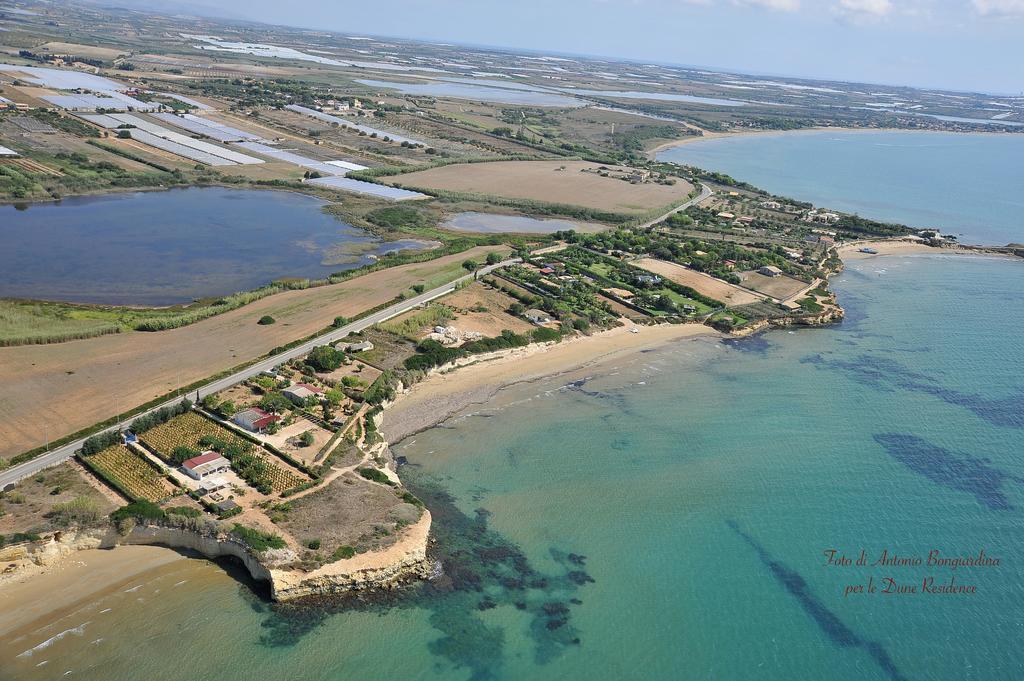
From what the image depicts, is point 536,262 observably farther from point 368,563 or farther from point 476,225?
point 368,563

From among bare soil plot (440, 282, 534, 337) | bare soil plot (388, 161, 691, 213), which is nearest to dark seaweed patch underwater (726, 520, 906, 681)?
bare soil plot (440, 282, 534, 337)

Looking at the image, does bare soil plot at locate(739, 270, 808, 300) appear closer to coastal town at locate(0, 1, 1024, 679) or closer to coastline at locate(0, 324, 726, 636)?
coastal town at locate(0, 1, 1024, 679)

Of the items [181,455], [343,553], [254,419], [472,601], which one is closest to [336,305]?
[254,419]

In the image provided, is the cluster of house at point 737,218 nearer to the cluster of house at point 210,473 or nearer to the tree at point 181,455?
the cluster of house at point 210,473

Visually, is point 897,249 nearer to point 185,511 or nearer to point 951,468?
point 951,468

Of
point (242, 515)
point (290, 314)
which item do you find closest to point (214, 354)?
point (290, 314)

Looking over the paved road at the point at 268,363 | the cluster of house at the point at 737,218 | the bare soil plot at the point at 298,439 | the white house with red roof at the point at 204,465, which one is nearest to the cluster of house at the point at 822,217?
the cluster of house at the point at 737,218
